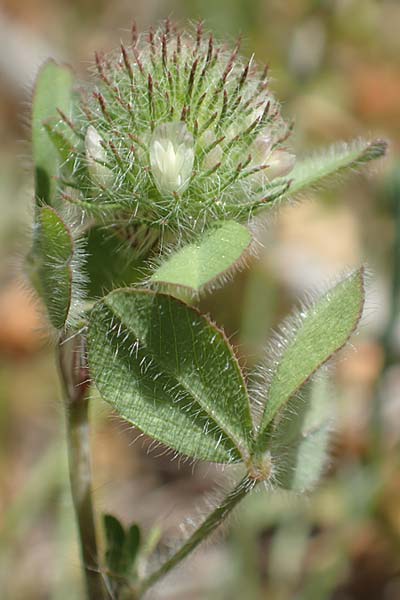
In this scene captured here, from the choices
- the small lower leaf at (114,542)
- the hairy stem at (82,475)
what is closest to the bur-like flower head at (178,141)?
the hairy stem at (82,475)

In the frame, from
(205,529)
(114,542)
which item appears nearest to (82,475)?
(114,542)

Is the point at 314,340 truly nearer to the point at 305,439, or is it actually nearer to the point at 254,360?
the point at 305,439

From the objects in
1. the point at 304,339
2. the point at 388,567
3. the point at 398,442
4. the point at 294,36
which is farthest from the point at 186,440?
the point at 294,36

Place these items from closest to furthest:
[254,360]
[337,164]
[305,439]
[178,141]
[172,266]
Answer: [172,266], [178,141], [337,164], [305,439], [254,360]

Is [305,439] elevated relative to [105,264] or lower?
lower

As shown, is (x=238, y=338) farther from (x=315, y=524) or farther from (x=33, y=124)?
(x=33, y=124)

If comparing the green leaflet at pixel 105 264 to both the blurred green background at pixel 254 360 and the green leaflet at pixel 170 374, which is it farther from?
the blurred green background at pixel 254 360

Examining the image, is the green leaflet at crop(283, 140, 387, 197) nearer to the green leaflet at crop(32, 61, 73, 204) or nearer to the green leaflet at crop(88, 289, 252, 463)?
the green leaflet at crop(88, 289, 252, 463)
